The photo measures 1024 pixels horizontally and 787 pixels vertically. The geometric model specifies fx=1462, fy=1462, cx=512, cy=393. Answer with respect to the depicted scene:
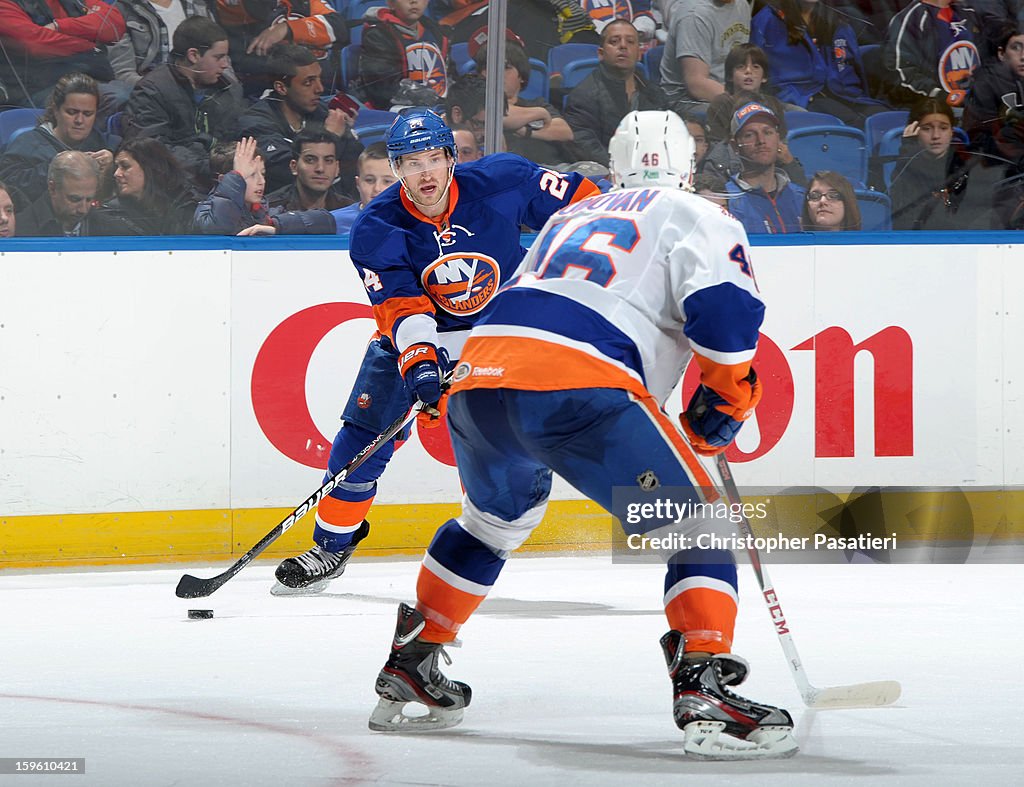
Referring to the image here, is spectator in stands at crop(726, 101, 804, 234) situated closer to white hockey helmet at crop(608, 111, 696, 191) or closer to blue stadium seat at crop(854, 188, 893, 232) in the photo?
blue stadium seat at crop(854, 188, 893, 232)

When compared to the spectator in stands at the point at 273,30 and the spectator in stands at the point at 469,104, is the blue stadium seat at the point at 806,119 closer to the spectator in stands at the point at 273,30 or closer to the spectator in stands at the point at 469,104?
the spectator in stands at the point at 469,104

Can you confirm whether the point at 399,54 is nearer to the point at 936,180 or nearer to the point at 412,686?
the point at 936,180

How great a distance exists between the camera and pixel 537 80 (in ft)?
14.8

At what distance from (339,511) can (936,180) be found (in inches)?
87.6

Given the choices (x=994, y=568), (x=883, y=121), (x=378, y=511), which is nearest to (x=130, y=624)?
(x=378, y=511)

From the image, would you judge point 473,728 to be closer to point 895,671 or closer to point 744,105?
point 895,671

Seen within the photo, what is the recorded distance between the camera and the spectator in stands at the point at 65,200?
4.15 m

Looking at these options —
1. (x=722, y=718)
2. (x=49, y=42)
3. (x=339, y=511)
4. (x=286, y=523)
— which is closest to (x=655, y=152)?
(x=722, y=718)

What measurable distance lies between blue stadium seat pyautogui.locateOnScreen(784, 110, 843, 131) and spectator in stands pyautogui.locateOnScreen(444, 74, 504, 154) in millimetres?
972

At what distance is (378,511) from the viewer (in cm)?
432

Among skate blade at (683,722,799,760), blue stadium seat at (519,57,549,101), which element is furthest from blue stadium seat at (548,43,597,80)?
skate blade at (683,722,799,760)

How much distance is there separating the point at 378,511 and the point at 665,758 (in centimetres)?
240

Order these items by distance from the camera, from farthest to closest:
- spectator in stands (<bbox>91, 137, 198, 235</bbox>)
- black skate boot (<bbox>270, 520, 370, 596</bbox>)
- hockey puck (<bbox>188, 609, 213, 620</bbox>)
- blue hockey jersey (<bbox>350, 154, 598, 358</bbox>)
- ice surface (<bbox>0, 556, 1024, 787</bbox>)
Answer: spectator in stands (<bbox>91, 137, 198, 235</bbox>), black skate boot (<bbox>270, 520, 370, 596</bbox>), blue hockey jersey (<bbox>350, 154, 598, 358</bbox>), hockey puck (<bbox>188, 609, 213, 620</bbox>), ice surface (<bbox>0, 556, 1024, 787</bbox>)

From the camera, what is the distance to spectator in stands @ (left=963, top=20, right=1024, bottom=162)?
4.73 metres
